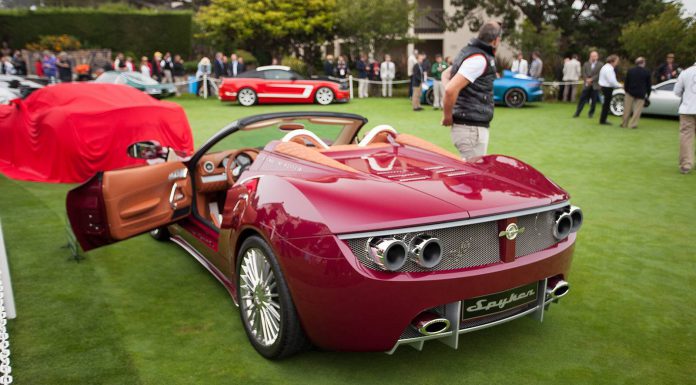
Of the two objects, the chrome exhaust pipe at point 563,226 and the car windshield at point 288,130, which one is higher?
the car windshield at point 288,130

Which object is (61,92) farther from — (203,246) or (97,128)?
(203,246)

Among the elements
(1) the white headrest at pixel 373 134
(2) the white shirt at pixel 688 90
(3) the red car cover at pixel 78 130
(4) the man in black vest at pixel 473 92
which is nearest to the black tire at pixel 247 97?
(3) the red car cover at pixel 78 130

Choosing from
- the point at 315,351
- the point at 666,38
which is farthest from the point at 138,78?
the point at 315,351

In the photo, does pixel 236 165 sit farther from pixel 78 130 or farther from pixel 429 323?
pixel 78 130

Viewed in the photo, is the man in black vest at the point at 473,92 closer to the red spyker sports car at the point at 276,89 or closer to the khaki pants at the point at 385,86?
the red spyker sports car at the point at 276,89

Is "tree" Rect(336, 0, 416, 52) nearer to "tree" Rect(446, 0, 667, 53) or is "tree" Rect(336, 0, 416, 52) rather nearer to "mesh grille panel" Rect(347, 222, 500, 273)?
"tree" Rect(446, 0, 667, 53)

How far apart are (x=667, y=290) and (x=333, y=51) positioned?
32633 millimetres

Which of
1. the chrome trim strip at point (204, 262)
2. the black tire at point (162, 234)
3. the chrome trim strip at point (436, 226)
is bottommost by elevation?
the black tire at point (162, 234)

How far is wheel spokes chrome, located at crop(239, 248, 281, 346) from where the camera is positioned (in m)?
3.13

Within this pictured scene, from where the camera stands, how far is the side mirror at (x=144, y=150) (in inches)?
185

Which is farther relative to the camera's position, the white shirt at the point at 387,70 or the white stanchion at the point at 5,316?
the white shirt at the point at 387,70

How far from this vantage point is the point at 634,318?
12.4 ft

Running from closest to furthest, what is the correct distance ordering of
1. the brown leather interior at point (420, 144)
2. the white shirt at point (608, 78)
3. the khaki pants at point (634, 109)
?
1. the brown leather interior at point (420, 144)
2. the khaki pants at point (634, 109)
3. the white shirt at point (608, 78)

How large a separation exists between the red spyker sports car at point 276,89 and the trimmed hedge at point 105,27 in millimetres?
14945
